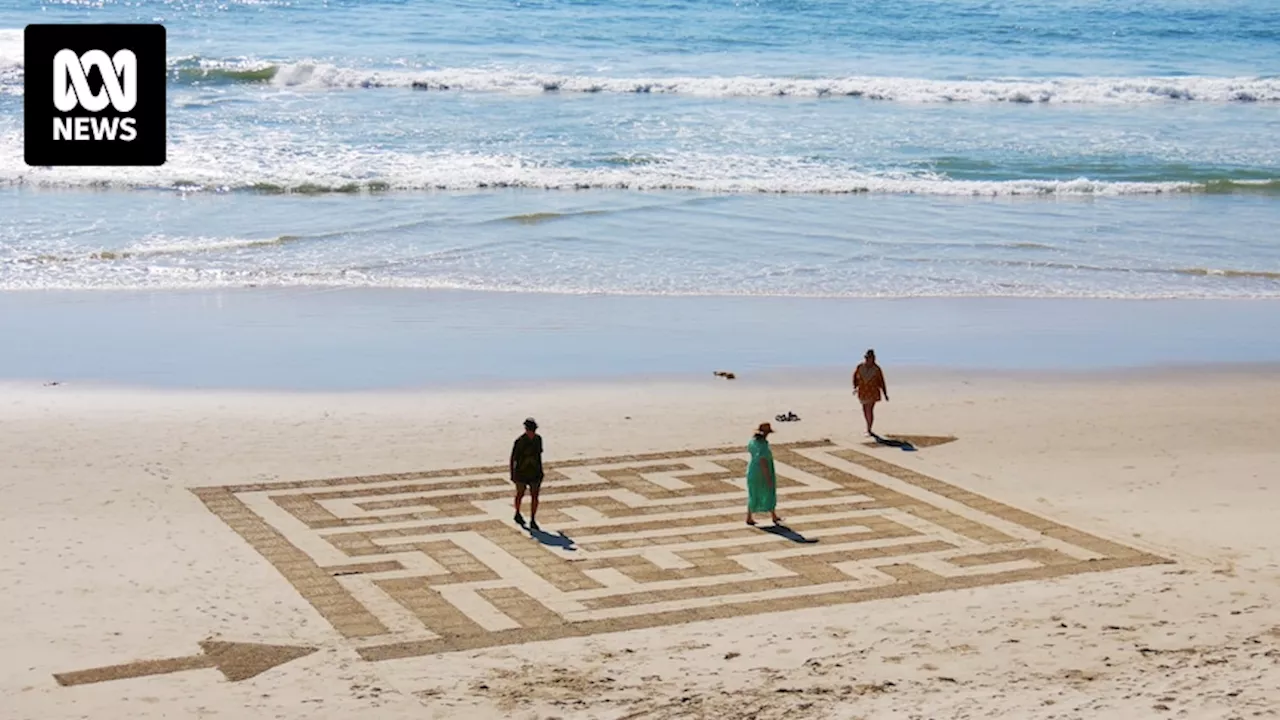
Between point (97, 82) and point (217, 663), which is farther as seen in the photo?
point (97, 82)

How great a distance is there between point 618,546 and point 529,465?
1123mm

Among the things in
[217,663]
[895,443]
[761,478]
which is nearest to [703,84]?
[895,443]

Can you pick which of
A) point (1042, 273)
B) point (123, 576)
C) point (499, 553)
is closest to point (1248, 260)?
point (1042, 273)

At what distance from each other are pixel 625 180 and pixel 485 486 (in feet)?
69.3

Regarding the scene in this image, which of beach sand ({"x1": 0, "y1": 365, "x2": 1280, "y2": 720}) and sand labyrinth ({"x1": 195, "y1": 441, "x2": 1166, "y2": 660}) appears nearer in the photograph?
beach sand ({"x1": 0, "y1": 365, "x2": 1280, "y2": 720})

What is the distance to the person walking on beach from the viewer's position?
20594mm

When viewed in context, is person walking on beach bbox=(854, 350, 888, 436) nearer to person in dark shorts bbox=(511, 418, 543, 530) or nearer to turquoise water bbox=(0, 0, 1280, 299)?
person in dark shorts bbox=(511, 418, 543, 530)

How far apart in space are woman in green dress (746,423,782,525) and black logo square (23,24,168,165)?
6079 mm

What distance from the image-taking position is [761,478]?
17.5m

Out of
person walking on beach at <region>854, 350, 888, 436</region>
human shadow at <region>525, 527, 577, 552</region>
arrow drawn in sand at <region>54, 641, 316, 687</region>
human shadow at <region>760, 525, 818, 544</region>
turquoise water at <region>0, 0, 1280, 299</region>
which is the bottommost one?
arrow drawn in sand at <region>54, 641, 316, 687</region>

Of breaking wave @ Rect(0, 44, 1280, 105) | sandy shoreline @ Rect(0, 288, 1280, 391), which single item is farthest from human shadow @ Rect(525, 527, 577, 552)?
breaking wave @ Rect(0, 44, 1280, 105)

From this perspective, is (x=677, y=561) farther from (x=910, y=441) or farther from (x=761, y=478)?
(x=910, y=441)

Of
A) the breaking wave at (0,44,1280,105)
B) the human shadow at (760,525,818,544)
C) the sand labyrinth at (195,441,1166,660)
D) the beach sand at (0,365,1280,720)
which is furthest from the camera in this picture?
the breaking wave at (0,44,1280,105)

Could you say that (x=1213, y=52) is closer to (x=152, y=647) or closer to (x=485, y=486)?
(x=485, y=486)
